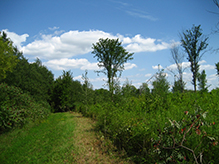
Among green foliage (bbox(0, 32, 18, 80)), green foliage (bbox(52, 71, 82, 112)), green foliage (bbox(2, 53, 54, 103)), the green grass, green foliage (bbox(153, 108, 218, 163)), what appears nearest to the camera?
green foliage (bbox(153, 108, 218, 163))

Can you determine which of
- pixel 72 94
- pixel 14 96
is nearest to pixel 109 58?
pixel 72 94

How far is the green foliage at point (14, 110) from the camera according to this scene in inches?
383

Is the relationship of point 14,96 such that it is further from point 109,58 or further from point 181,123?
point 109,58

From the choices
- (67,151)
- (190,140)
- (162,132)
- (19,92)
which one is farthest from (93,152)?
(19,92)

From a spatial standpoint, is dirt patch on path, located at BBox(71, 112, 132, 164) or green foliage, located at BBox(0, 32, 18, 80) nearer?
dirt patch on path, located at BBox(71, 112, 132, 164)

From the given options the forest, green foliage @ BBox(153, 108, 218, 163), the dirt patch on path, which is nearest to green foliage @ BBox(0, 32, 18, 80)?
the forest

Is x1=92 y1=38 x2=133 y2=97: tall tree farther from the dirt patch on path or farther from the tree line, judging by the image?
the dirt patch on path

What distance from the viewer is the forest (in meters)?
2.90

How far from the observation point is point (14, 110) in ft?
34.4

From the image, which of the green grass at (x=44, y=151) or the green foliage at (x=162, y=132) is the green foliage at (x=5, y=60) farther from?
the green foliage at (x=162, y=132)

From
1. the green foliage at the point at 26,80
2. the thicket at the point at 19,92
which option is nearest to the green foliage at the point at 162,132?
the thicket at the point at 19,92

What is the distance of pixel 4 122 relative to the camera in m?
9.50

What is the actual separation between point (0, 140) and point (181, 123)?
10.2m

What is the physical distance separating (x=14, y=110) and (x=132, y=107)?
26.8 ft
